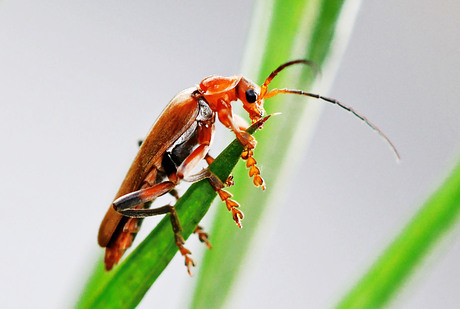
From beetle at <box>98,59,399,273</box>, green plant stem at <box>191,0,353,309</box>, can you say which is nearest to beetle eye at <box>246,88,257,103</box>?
beetle at <box>98,59,399,273</box>

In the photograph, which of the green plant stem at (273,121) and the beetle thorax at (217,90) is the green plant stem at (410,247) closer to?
the green plant stem at (273,121)

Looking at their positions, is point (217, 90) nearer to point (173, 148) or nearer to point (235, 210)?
point (173, 148)

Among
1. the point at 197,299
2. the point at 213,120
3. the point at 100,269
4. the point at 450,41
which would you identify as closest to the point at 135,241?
the point at 213,120

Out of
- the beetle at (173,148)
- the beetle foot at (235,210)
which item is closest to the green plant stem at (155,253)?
the beetle foot at (235,210)

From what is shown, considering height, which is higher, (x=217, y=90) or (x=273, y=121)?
(x=273, y=121)

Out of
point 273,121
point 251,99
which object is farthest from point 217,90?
point 273,121

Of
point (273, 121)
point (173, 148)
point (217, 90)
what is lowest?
point (173, 148)

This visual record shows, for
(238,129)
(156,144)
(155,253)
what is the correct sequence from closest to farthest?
1. (155,253)
2. (238,129)
3. (156,144)

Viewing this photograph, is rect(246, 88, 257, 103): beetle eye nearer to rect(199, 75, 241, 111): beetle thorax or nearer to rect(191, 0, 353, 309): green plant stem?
rect(199, 75, 241, 111): beetle thorax

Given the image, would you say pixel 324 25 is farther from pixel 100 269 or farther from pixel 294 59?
pixel 100 269
